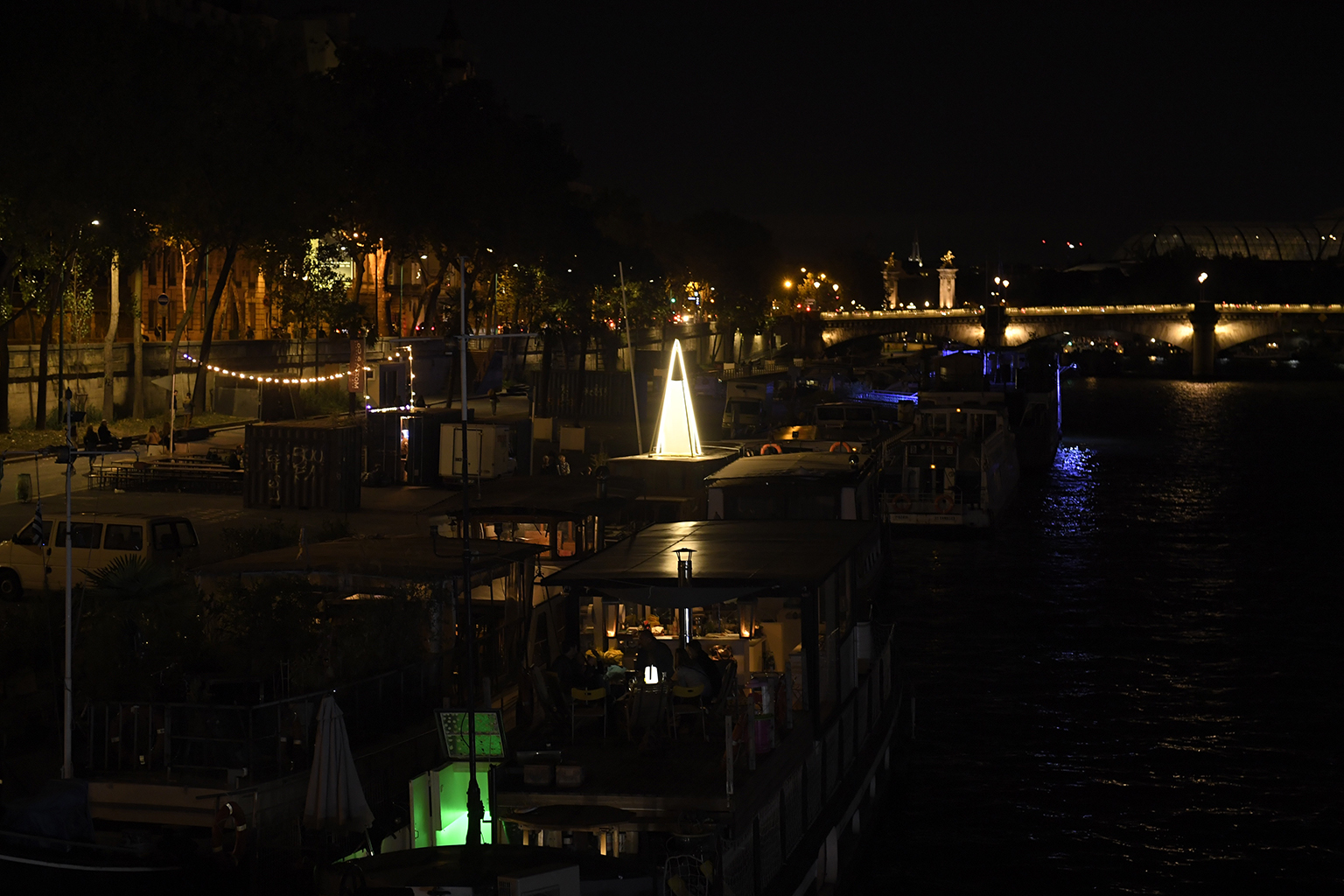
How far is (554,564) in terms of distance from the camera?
81.9 ft

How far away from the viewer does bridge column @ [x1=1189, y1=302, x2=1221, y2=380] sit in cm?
16738

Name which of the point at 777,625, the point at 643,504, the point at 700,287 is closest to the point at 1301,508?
the point at 643,504

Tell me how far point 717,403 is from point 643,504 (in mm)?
42281

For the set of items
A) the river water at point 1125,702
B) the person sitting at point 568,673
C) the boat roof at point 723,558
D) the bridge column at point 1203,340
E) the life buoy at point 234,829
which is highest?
the bridge column at point 1203,340

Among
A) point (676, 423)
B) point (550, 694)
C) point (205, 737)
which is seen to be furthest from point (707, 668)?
point (676, 423)

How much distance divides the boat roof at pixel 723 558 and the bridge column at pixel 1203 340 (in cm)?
15576

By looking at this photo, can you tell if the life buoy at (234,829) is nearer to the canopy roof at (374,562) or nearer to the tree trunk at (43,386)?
the canopy roof at (374,562)

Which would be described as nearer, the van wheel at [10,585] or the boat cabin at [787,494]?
the van wheel at [10,585]

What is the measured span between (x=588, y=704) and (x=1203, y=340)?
165633 millimetres

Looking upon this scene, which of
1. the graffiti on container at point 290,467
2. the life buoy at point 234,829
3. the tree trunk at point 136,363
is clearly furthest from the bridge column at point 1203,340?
the life buoy at point 234,829

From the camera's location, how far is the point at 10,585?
1073 inches

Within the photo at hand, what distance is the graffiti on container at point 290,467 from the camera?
37.7 m

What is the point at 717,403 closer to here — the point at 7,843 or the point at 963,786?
the point at 963,786

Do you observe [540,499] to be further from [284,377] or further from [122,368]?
[122,368]
